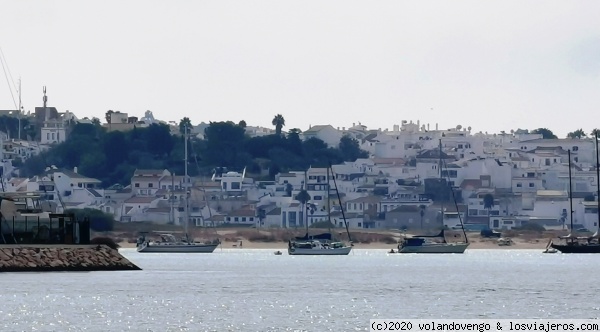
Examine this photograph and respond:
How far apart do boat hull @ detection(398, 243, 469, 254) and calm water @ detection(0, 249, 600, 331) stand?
42.1 m

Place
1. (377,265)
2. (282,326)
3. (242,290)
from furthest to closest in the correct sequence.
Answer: (377,265) < (242,290) < (282,326)

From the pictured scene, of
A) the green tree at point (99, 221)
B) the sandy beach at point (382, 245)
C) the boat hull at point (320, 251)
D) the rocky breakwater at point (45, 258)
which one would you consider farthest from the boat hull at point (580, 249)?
the rocky breakwater at point (45, 258)

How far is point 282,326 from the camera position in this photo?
59312mm

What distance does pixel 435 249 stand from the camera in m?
151

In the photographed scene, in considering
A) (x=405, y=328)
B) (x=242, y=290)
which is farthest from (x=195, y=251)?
(x=405, y=328)

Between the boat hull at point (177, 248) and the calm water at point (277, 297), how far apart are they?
137ft

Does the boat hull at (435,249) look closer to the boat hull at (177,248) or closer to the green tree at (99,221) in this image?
the boat hull at (177,248)

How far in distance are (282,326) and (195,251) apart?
3641 inches

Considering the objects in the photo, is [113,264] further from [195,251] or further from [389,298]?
[195,251]

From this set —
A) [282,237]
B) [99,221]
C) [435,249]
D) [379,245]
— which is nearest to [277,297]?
[435,249]

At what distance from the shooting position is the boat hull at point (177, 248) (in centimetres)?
15075

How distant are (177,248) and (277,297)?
77001 mm

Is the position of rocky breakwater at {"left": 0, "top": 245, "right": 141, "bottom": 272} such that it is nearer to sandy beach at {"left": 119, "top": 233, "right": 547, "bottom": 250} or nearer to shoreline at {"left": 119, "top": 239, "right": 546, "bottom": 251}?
shoreline at {"left": 119, "top": 239, "right": 546, "bottom": 251}

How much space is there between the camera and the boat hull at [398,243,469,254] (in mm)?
150500
